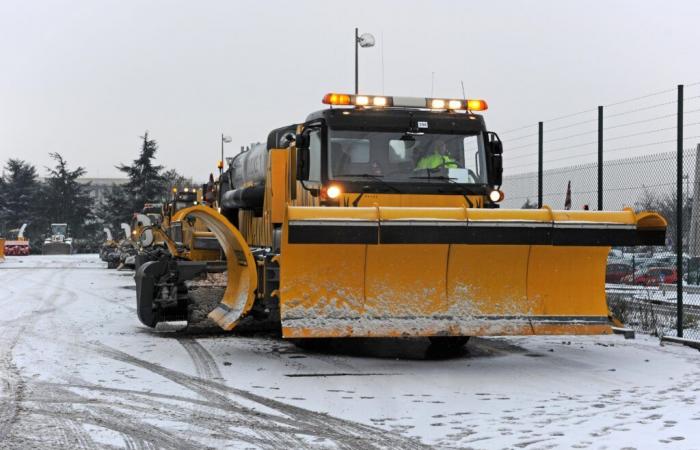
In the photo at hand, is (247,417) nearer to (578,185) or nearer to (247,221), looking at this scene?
(247,221)

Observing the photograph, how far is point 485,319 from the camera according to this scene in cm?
852

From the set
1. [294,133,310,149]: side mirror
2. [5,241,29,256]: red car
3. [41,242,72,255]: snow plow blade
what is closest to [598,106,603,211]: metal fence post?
[294,133,310,149]: side mirror

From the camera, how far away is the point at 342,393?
7.36 meters

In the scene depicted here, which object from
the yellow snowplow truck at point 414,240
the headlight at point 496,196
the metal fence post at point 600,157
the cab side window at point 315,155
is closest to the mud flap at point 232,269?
the yellow snowplow truck at point 414,240

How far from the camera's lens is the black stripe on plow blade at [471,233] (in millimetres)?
7961

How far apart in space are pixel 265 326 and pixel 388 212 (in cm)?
457

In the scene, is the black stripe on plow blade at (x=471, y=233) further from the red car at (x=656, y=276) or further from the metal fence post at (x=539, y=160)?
the red car at (x=656, y=276)

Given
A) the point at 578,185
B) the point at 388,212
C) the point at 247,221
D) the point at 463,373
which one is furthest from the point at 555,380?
the point at 247,221

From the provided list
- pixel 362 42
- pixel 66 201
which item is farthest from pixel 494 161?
pixel 66 201

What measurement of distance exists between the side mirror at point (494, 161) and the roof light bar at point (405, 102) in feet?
1.55

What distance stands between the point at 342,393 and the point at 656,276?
1609cm

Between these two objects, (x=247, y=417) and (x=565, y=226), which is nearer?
(x=247, y=417)

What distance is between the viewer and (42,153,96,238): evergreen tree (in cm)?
9044

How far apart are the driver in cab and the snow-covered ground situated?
2.18 metres
